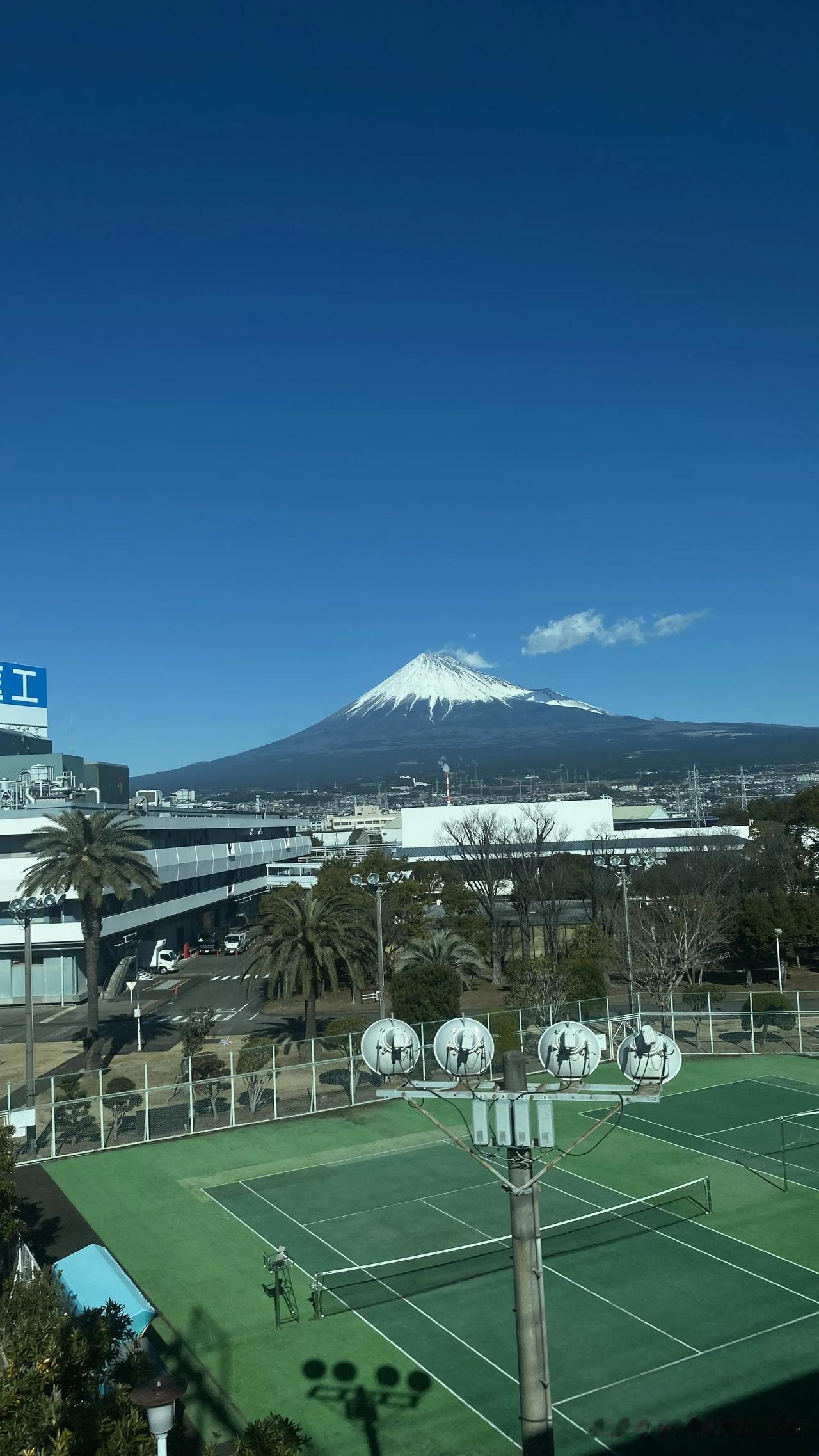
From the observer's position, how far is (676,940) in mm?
45500

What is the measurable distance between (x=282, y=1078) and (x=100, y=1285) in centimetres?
1329

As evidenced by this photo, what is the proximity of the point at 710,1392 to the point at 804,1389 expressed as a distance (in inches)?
47.9

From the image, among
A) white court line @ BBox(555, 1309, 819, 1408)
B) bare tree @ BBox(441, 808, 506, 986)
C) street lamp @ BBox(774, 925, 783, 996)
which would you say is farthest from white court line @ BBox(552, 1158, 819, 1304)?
bare tree @ BBox(441, 808, 506, 986)

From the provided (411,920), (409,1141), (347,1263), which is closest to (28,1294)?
(347,1263)

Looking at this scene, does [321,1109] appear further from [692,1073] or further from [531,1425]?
[531,1425]

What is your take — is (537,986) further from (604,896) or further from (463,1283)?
(463,1283)

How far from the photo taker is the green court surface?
13.7 m

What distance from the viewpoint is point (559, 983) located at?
39594 millimetres

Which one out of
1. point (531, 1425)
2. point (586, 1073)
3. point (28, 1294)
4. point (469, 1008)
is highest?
point (586, 1073)

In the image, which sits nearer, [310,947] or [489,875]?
[310,947]

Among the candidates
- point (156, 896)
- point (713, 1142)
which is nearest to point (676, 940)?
point (713, 1142)

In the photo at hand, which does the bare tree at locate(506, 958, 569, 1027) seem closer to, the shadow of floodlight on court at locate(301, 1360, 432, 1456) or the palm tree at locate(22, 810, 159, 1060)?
the palm tree at locate(22, 810, 159, 1060)

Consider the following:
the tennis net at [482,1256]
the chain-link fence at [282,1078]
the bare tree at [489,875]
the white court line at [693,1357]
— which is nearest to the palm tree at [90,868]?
the chain-link fence at [282,1078]

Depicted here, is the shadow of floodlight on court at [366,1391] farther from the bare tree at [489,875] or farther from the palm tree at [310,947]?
the bare tree at [489,875]
